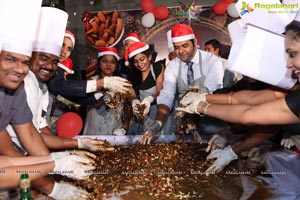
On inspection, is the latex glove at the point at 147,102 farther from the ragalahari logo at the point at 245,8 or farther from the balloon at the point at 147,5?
the balloon at the point at 147,5

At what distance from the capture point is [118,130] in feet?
9.07

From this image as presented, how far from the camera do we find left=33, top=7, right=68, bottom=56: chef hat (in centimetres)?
187

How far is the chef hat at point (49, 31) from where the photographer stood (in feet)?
6.14

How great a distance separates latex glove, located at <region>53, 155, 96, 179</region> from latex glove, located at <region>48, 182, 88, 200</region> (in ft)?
0.31

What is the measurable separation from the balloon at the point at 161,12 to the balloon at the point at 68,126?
1582 mm

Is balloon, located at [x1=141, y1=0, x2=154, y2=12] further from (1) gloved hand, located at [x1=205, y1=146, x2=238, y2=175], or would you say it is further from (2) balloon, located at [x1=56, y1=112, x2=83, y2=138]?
(1) gloved hand, located at [x1=205, y1=146, x2=238, y2=175]

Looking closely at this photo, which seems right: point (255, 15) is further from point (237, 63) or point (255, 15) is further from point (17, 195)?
point (17, 195)

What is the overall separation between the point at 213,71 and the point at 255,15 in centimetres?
91

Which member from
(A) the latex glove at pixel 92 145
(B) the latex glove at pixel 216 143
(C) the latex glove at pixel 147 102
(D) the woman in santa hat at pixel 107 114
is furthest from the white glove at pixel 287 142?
(D) the woman in santa hat at pixel 107 114

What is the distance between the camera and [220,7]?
329cm

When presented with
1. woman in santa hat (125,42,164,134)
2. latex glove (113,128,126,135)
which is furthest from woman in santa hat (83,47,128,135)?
woman in santa hat (125,42,164,134)

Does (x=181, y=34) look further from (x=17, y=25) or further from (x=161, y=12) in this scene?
(x=17, y=25)

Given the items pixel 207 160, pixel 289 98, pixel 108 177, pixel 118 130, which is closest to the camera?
pixel 289 98

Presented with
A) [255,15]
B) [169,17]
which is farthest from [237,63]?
[169,17]
